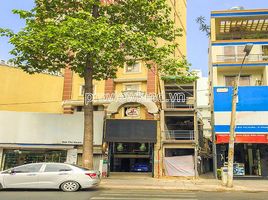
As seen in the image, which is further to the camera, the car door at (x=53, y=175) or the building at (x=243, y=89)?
the building at (x=243, y=89)

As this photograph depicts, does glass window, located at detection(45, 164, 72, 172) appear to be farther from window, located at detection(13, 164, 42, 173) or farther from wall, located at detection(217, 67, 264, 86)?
wall, located at detection(217, 67, 264, 86)

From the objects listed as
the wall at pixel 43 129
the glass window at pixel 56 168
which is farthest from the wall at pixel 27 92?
the glass window at pixel 56 168

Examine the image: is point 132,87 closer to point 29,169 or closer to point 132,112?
point 132,112

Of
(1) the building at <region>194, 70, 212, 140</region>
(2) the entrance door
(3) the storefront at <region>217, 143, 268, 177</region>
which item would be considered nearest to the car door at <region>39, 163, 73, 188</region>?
(2) the entrance door

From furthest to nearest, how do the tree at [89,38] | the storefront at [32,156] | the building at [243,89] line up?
the storefront at [32,156] < the building at [243,89] < the tree at [89,38]

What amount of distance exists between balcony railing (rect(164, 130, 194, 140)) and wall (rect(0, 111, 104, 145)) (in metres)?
5.96

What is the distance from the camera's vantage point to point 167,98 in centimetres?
3150

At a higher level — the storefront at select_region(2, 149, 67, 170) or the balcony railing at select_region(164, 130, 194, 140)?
the balcony railing at select_region(164, 130, 194, 140)

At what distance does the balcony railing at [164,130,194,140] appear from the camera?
28.5 meters

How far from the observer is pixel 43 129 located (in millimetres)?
26719

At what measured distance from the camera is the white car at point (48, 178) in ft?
51.7

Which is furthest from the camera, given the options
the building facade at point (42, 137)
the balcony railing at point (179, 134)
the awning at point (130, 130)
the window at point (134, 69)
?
the window at point (134, 69)

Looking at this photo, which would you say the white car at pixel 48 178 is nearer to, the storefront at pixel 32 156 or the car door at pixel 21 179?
the car door at pixel 21 179

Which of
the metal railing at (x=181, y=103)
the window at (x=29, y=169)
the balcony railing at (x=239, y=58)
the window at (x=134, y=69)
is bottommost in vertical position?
the window at (x=29, y=169)
